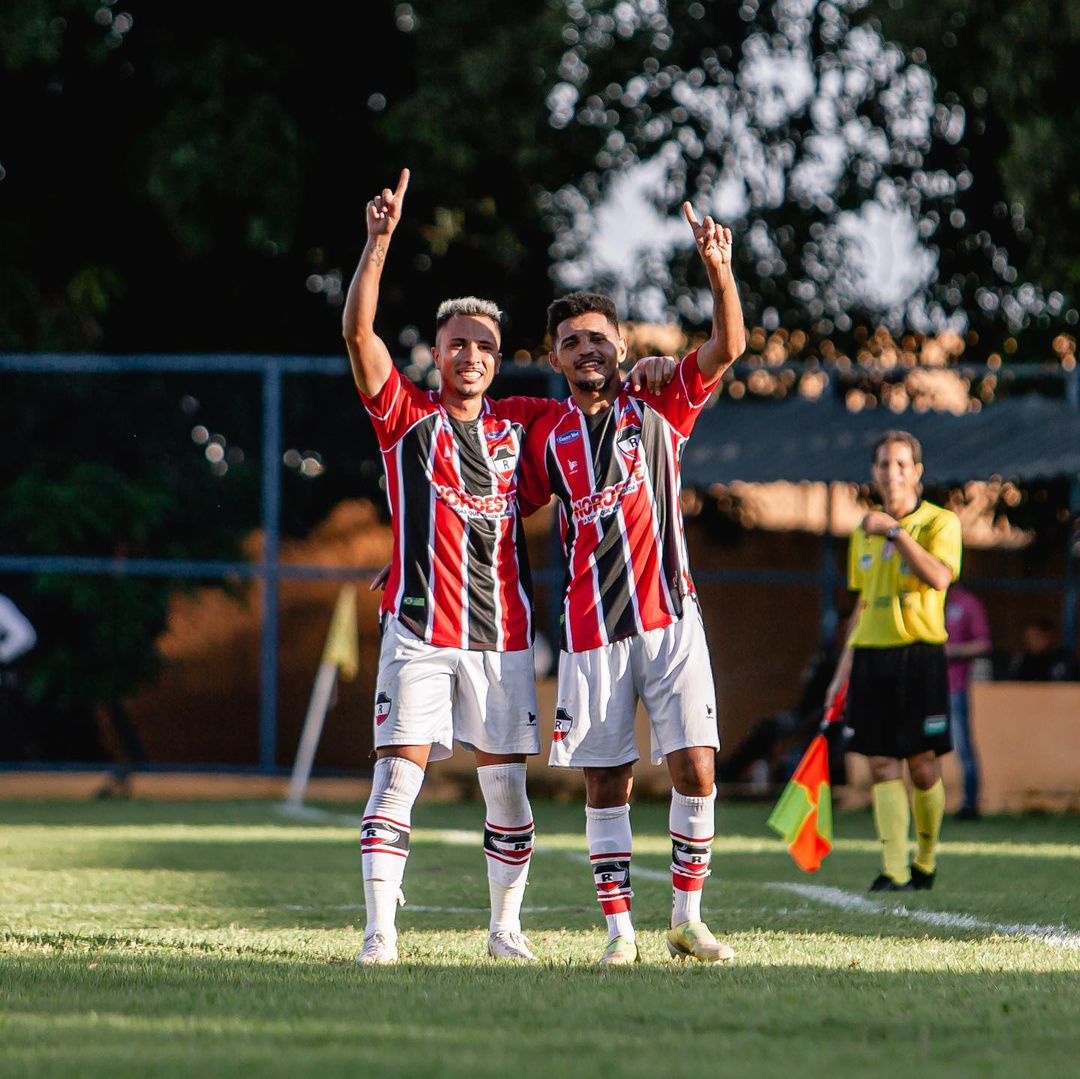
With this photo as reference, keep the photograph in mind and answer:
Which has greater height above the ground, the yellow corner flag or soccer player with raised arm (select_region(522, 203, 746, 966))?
soccer player with raised arm (select_region(522, 203, 746, 966))

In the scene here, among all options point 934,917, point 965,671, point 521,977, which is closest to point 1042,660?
point 965,671

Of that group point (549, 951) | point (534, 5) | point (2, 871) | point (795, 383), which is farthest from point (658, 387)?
point (534, 5)

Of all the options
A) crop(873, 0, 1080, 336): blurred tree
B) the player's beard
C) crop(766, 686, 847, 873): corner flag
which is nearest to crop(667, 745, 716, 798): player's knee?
the player's beard

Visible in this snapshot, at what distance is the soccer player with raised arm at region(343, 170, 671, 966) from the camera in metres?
5.95

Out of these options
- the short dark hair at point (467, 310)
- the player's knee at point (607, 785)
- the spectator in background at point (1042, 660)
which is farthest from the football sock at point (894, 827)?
the spectator in background at point (1042, 660)

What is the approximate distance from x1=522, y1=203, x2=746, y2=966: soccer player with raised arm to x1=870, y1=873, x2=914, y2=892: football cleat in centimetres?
257

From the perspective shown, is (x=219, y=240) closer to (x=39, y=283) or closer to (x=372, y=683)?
(x=39, y=283)

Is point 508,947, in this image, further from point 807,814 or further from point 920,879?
point 920,879

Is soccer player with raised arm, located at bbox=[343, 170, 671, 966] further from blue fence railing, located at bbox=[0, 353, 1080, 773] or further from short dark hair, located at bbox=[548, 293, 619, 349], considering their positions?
blue fence railing, located at bbox=[0, 353, 1080, 773]

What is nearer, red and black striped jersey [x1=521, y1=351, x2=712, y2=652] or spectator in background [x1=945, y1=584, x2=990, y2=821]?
red and black striped jersey [x1=521, y1=351, x2=712, y2=652]

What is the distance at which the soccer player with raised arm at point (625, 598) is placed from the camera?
19.6 feet

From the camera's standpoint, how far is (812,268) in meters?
18.7

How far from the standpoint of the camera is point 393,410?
6059mm

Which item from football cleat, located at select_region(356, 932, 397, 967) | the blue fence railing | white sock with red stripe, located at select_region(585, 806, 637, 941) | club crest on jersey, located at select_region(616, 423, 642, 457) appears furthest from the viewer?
the blue fence railing
